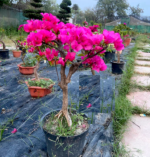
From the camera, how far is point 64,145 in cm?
114

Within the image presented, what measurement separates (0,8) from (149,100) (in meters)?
14.1

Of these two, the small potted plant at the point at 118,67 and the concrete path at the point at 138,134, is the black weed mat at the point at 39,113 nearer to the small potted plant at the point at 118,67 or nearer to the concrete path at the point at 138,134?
the concrete path at the point at 138,134

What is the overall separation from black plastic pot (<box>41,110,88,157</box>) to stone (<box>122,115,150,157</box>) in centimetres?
44

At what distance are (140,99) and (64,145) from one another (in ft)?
4.88

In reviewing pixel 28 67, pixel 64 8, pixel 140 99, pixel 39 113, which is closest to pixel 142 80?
pixel 140 99

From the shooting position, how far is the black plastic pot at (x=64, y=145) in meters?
1.12

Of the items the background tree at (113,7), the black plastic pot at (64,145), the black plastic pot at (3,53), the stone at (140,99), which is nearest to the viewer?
the black plastic pot at (64,145)

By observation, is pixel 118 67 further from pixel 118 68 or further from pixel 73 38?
pixel 73 38

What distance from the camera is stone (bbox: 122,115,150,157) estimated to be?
1.33 m

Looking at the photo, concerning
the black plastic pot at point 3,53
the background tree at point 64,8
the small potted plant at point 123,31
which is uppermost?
the background tree at point 64,8

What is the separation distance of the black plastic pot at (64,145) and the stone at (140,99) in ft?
3.59

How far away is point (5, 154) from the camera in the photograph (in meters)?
1.28

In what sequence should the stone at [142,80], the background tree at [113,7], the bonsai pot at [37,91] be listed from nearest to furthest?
1. the bonsai pot at [37,91]
2. the stone at [142,80]
3. the background tree at [113,7]

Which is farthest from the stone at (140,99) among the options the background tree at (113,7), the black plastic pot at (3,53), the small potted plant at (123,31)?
the background tree at (113,7)
